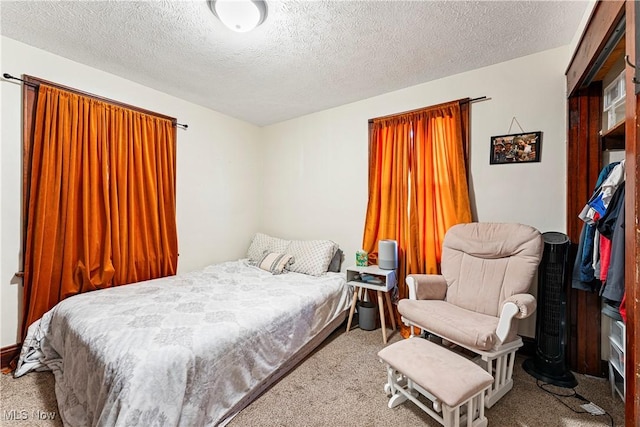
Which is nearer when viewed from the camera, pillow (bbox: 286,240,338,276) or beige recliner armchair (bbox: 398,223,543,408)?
beige recliner armchair (bbox: 398,223,543,408)

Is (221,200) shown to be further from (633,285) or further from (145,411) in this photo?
(633,285)

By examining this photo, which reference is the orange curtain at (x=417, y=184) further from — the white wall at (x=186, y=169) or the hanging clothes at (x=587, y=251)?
the white wall at (x=186, y=169)

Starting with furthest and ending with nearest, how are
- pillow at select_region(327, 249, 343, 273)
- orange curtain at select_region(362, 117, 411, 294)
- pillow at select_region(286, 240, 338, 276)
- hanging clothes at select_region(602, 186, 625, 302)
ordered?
pillow at select_region(327, 249, 343, 273)
pillow at select_region(286, 240, 338, 276)
orange curtain at select_region(362, 117, 411, 294)
hanging clothes at select_region(602, 186, 625, 302)

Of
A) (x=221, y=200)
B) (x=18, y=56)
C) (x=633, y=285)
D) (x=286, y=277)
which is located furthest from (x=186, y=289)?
(x=633, y=285)

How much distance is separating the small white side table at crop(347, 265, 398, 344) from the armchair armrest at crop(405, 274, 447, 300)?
0.35m

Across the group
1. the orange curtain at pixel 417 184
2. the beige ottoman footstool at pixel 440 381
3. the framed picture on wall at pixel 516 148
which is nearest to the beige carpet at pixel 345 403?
the beige ottoman footstool at pixel 440 381

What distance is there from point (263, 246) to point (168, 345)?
7.19ft

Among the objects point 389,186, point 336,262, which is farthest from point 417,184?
point 336,262

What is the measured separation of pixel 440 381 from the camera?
54.0 inches

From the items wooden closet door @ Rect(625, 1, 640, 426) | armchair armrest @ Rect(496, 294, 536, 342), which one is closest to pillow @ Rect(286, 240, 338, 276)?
armchair armrest @ Rect(496, 294, 536, 342)

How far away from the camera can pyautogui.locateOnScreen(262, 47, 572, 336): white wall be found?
2.21 m

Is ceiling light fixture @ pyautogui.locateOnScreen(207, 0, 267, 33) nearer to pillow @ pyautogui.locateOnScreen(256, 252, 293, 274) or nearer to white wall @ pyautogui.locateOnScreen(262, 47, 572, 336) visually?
white wall @ pyautogui.locateOnScreen(262, 47, 572, 336)

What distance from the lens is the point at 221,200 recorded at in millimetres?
3551

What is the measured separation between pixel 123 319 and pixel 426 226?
2567 millimetres
